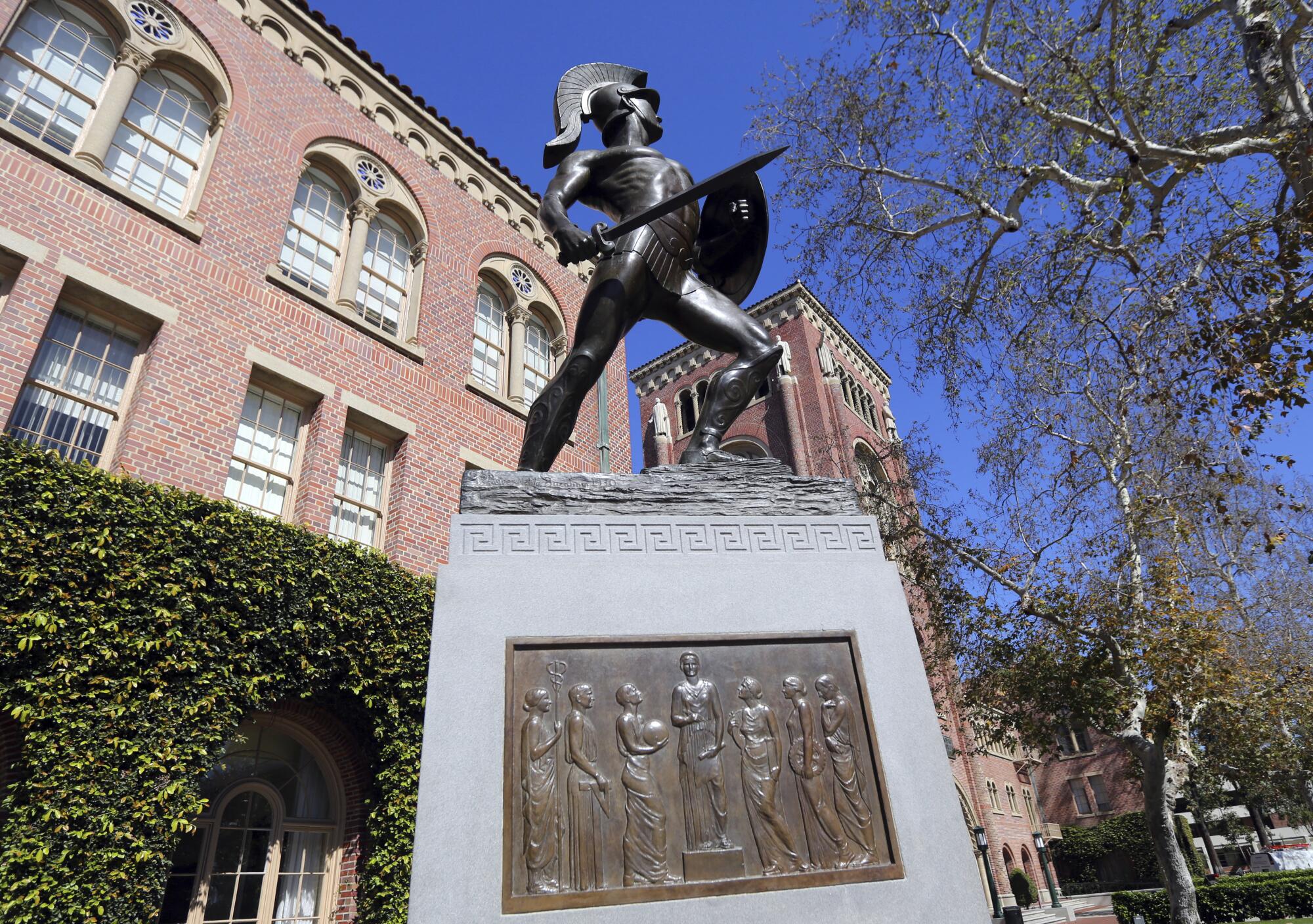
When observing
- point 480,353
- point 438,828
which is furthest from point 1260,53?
point 480,353

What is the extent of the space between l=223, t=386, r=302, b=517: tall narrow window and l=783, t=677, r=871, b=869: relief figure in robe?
9.64 m

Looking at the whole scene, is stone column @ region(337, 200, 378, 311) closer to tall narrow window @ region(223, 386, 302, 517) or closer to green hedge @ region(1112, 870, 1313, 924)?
tall narrow window @ region(223, 386, 302, 517)

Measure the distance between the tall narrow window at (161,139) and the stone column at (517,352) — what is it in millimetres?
6223

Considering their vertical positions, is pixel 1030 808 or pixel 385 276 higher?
pixel 385 276

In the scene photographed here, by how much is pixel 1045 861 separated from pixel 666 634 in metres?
49.1

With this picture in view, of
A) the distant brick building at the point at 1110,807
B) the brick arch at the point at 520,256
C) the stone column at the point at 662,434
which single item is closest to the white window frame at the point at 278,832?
the brick arch at the point at 520,256

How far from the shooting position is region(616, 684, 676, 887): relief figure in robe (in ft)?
8.02

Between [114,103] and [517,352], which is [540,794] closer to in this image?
[114,103]

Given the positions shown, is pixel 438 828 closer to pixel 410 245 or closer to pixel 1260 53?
pixel 1260 53

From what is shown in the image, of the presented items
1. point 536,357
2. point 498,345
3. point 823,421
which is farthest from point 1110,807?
point 498,345

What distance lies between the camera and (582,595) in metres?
2.90

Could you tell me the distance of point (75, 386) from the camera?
9.34 m

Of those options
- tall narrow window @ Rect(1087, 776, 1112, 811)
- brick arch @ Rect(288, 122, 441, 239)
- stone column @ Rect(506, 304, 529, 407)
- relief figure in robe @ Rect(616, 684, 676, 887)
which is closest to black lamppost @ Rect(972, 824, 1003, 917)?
stone column @ Rect(506, 304, 529, 407)

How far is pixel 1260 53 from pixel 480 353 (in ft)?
40.8
